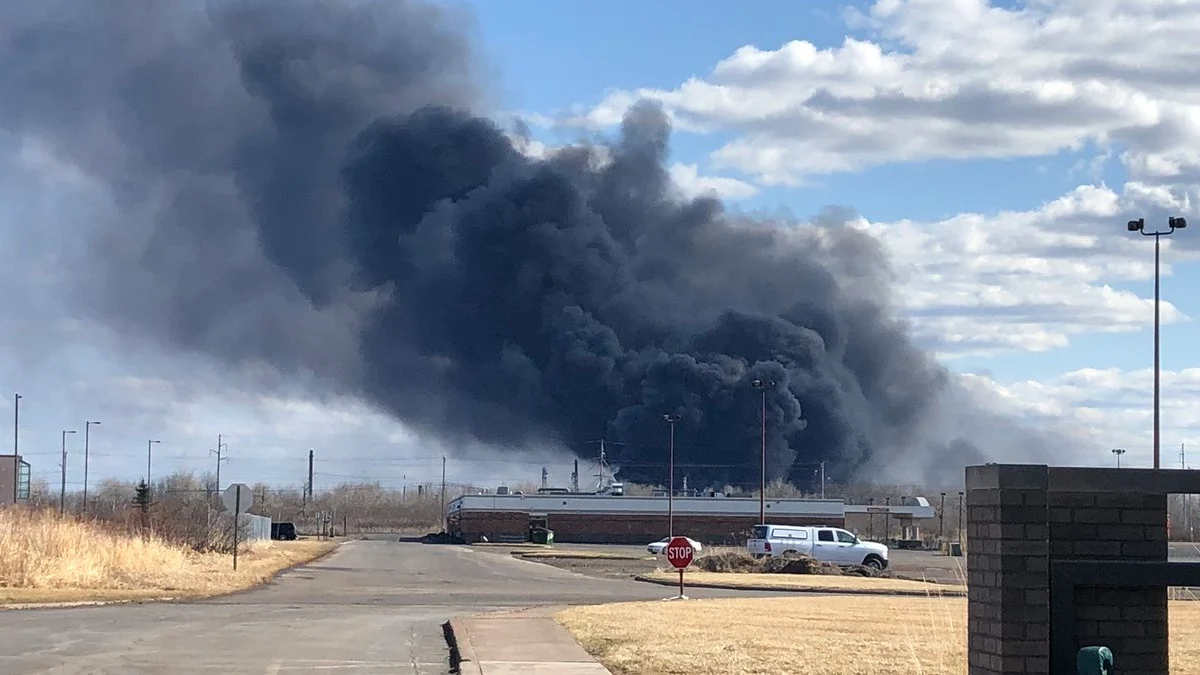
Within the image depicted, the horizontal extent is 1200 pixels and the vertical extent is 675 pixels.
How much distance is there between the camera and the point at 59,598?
92.8 feet

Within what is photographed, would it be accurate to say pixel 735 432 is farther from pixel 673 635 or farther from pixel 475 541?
pixel 673 635

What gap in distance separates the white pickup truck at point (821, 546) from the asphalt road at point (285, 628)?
14.1m

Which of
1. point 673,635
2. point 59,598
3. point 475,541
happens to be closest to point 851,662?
point 673,635

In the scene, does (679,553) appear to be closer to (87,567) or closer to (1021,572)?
(87,567)

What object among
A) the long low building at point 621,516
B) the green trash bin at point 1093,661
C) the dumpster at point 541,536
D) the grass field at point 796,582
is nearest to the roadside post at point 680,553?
the grass field at point 796,582

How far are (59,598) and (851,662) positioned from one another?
18.1m

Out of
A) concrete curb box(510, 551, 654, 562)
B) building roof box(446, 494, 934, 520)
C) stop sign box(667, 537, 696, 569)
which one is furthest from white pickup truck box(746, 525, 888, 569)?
building roof box(446, 494, 934, 520)

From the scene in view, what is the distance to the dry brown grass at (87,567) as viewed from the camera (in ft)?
100

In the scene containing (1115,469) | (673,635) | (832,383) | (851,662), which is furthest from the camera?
(832,383)

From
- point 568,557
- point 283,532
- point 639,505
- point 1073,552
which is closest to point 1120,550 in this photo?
point 1073,552

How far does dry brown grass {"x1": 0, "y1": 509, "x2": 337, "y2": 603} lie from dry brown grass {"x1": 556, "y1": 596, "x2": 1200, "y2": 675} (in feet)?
36.6

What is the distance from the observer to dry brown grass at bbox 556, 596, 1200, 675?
15367 mm

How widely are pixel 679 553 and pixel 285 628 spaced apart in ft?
30.3

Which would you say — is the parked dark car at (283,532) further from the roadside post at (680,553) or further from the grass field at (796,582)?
the roadside post at (680,553)
